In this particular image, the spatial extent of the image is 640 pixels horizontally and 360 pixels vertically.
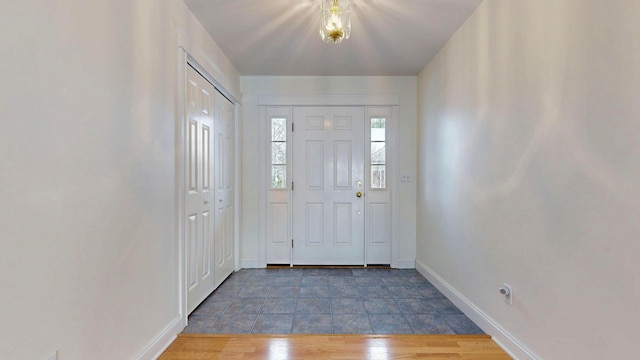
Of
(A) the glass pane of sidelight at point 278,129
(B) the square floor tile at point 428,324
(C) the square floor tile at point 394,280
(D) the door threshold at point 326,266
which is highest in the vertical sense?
(A) the glass pane of sidelight at point 278,129

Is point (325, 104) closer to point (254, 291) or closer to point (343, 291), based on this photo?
point (343, 291)

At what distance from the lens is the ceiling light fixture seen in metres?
1.99

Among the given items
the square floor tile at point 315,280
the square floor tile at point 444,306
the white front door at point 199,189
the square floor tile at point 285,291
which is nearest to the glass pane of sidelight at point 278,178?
the white front door at point 199,189

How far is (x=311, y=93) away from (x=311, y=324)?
2.59m

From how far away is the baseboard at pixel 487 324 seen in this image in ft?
5.76

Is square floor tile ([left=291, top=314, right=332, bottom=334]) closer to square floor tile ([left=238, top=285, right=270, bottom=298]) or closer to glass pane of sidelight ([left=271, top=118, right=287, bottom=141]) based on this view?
square floor tile ([left=238, top=285, right=270, bottom=298])

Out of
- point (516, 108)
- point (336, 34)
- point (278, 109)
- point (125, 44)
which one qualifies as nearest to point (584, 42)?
point (516, 108)

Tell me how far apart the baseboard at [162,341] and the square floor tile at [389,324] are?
1.34 metres

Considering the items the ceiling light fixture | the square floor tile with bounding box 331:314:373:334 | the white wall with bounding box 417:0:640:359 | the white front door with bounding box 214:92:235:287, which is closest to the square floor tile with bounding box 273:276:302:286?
the white front door with bounding box 214:92:235:287

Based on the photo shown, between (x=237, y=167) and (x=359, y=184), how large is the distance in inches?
58.1

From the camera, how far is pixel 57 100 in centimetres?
117

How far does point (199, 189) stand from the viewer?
2.56 metres

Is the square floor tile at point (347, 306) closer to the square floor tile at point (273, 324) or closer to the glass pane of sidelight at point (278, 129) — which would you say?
the square floor tile at point (273, 324)

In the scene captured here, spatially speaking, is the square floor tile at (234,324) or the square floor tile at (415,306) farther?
the square floor tile at (415,306)
